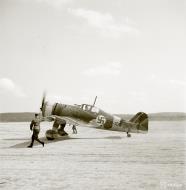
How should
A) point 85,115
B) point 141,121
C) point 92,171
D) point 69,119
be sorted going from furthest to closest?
point 141,121, point 85,115, point 69,119, point 92,171

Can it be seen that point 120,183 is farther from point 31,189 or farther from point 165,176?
point 31,189

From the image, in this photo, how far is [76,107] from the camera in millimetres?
18359

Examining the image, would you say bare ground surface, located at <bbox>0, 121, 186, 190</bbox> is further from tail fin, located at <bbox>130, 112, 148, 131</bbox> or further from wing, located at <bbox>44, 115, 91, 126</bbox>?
tail fin, located at <bbox>130, 112, 148, 131</bbox>

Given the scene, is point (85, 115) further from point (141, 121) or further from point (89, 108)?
point (141, 121)

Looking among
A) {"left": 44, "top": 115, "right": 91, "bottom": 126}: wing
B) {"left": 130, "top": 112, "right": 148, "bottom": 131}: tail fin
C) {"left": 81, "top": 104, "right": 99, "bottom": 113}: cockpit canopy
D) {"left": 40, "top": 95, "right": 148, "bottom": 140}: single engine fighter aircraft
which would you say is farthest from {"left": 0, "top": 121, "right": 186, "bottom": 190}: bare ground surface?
{"left": 130, "top": 112, "right": 148, "bottom": 131}: tail fin

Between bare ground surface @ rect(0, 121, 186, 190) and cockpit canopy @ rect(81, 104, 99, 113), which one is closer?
bare ground surface @ rect(0, 121, 186, 190)

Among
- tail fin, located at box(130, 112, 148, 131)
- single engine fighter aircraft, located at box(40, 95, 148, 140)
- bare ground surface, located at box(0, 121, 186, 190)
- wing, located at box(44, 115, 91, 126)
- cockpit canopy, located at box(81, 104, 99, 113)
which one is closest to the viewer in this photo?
bare ground surface, located at box(0, 121, 186, 190)

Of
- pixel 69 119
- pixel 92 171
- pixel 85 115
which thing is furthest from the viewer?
pixel 85 115

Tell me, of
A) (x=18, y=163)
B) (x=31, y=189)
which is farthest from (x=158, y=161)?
(x=31, y=189)

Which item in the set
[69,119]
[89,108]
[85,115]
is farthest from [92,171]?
[89,108]

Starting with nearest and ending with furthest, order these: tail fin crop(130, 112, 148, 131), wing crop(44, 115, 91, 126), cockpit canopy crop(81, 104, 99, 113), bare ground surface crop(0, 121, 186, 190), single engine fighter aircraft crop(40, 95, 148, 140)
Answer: bare ground surface crop(0, 121, 186, 190), wing crop(44, 115, 91, 126), single engine fighter aircraft crop(40, 95, 148, 140), cockpit canopy crop(81, 104, 99, 113), tail fin crop(130, 112, 148, 131)

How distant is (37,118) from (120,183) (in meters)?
7.39

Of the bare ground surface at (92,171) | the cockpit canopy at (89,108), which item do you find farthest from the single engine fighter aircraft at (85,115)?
the bare ground surface at (92,171)

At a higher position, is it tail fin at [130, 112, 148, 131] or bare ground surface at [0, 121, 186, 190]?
tail fin at [130, 112, 148, 131]
